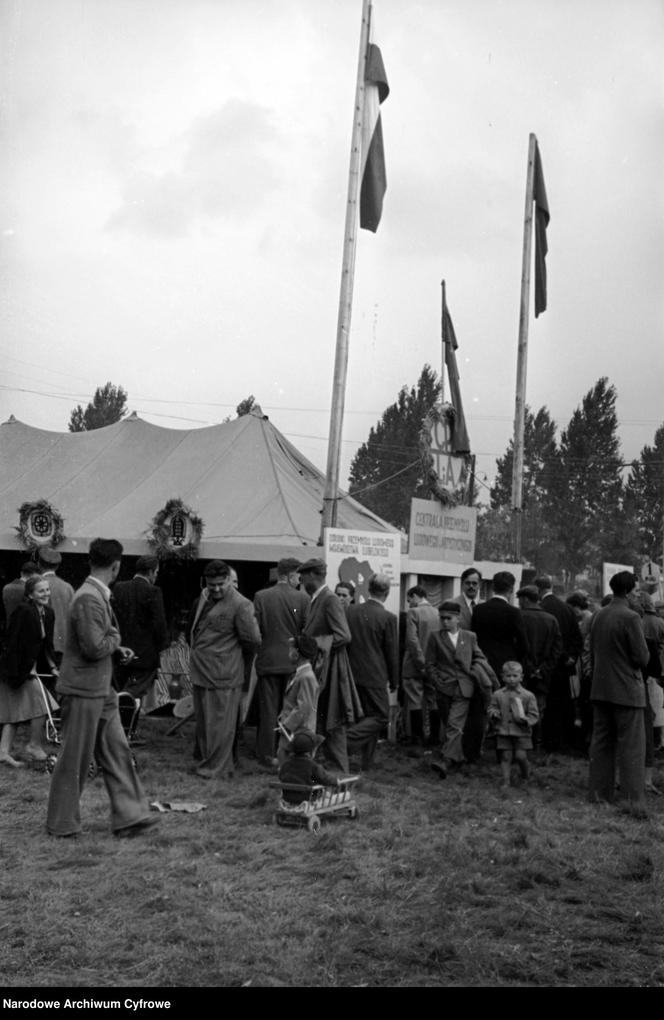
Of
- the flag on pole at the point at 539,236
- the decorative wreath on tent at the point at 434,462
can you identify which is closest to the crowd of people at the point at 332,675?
the decorative wreath on tent at the point at 434,462

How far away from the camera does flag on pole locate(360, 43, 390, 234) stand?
12.1 m

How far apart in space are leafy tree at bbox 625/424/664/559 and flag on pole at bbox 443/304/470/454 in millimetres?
34456

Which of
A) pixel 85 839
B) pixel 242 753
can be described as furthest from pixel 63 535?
pixel 85 839

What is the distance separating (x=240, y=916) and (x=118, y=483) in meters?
10.8

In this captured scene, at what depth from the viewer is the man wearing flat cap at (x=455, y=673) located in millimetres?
8812

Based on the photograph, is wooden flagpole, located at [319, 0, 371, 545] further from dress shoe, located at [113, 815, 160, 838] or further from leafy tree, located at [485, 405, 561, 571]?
leafy tree, located at [485, 405, 561, 571]

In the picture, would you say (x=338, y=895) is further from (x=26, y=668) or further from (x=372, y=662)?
(x=26, y=668)

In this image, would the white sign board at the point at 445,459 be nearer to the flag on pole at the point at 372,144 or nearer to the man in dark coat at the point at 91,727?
the flag on pole at the point at 372,144

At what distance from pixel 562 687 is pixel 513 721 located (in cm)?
221

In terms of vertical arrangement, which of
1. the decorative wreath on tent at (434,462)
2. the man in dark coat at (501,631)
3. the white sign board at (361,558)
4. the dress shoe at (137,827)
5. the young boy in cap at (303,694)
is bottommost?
the dress shoe at (137,827)

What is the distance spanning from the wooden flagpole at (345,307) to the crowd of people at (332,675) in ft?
5.06

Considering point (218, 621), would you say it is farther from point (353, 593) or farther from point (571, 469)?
point (571, 469)

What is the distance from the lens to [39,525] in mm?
13430

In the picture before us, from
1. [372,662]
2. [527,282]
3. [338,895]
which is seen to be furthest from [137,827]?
[527,282]
